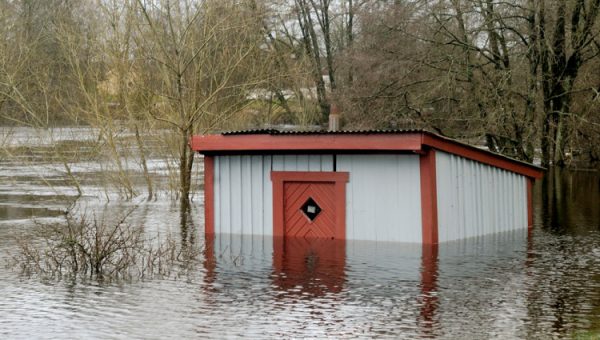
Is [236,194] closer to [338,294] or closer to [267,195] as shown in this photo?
[267,195]

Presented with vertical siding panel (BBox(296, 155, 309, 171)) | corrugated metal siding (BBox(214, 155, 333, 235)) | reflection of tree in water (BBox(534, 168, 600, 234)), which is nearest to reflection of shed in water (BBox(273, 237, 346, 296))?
corrugated metal siding (BBox(214, 155, 333, 235))

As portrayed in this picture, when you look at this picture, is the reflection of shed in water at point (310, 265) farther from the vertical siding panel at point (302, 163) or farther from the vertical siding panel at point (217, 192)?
the vertical siding panel at point (217, 192)

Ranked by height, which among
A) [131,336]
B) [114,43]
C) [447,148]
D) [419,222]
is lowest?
[131,336]

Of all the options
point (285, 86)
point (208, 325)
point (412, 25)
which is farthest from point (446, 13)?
point (208, 325)

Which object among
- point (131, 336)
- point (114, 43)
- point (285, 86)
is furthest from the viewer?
point (285, 86)

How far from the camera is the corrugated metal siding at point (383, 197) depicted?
19734 millimetres

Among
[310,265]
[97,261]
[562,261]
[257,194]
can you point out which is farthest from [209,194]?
[562,261]

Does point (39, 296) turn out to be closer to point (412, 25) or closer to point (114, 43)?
point (114, 43)

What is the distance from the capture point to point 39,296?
14008 millimetres

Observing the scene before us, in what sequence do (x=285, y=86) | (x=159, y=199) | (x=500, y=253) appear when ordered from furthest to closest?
1. (x=285, y=86)
2. (x=159, y=199)
3. (x=500, y=253)

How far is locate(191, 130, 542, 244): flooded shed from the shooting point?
64.3ft

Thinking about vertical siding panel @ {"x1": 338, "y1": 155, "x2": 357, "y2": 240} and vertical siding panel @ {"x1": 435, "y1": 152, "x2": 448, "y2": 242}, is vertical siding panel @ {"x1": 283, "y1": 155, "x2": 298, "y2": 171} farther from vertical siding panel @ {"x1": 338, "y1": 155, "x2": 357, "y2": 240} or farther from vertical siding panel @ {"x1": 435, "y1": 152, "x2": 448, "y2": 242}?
vertical siding panel @ {"x1": 435, "y1": 152, "x2": 448, "y2": 242}

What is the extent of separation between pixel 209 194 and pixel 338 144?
3304 millimetres

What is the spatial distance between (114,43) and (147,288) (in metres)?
16.2
